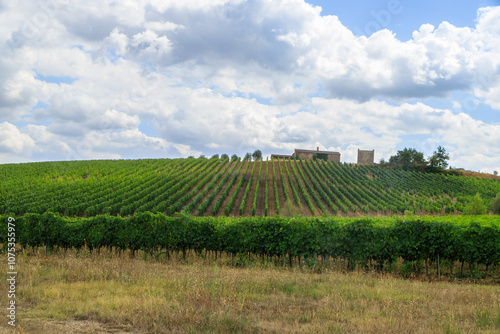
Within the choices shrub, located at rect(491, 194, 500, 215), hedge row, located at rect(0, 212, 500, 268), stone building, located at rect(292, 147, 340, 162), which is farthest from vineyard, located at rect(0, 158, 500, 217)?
hedge row, located at rect(0, 212, 500, 268)

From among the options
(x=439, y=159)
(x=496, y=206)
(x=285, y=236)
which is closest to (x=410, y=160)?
(x=439, y=159)

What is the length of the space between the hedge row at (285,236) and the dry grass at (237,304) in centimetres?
247

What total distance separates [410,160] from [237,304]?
305 ft

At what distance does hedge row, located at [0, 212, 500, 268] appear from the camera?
469 inches

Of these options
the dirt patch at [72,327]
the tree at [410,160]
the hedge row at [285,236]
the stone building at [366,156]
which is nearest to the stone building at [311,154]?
the stone building at [366,156]

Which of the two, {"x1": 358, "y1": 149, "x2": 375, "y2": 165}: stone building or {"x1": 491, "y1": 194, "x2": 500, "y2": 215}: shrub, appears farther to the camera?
{"x1": 358, "y1": 149, "x2": 375, "y2": 165}: stone building

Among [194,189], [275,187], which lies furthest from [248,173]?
[194,189]

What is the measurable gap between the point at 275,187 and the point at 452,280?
40.7 metres

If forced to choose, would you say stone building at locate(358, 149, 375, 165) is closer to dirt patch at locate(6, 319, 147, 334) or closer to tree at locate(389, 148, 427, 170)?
tree at locate(389, 148, 427, 170)

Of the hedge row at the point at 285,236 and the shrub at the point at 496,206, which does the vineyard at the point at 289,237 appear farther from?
the shrub at the point at 496,206

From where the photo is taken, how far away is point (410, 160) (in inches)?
3455

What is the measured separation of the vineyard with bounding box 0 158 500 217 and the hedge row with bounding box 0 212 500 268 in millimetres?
19093

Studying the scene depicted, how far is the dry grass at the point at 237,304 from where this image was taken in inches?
239

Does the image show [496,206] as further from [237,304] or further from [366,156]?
[237,304]
